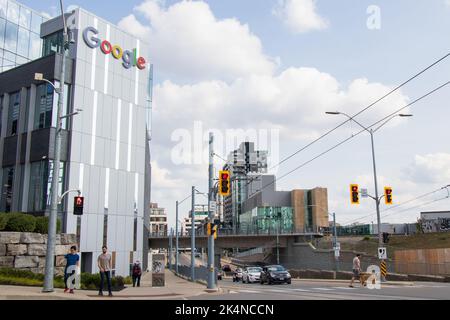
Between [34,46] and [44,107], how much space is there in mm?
27222

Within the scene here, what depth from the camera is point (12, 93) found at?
45.8m

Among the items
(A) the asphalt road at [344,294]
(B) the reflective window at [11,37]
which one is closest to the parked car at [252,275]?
(A) the asphalt road at [344,294]

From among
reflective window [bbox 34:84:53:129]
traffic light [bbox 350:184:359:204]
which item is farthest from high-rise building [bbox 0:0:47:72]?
traffic light [bbox 350:184:359:204]

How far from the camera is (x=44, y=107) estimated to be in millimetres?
42688

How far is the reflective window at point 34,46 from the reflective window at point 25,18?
1.36 meters

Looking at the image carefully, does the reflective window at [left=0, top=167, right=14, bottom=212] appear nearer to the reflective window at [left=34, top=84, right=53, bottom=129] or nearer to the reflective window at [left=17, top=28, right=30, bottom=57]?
the reflective window at [left=34, top=84, right=53, bottom=129]

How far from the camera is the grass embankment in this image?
64875mm

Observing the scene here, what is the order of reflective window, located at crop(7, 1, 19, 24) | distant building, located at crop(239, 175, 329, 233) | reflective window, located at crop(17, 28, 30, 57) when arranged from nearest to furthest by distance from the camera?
1. reflective window, located at crop(7, 1, 19, 24)
2. reflective window, located at crop(17, 28, 30, 57)
3. distant building, located at crop(239, 175, 329, 233)

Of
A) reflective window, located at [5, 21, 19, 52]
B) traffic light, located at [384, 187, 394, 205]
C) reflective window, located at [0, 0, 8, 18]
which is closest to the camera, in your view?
traffic light, located at [384, 187, 394, 205]

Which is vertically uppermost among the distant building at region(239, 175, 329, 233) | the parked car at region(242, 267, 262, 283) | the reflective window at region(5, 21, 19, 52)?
the reflective window at region(5, 21, 19, 52)

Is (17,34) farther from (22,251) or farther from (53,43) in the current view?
(22,251)

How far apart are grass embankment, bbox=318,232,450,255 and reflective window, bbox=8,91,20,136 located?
46.6m

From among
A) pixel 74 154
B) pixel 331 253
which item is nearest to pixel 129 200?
pixel 74 154
